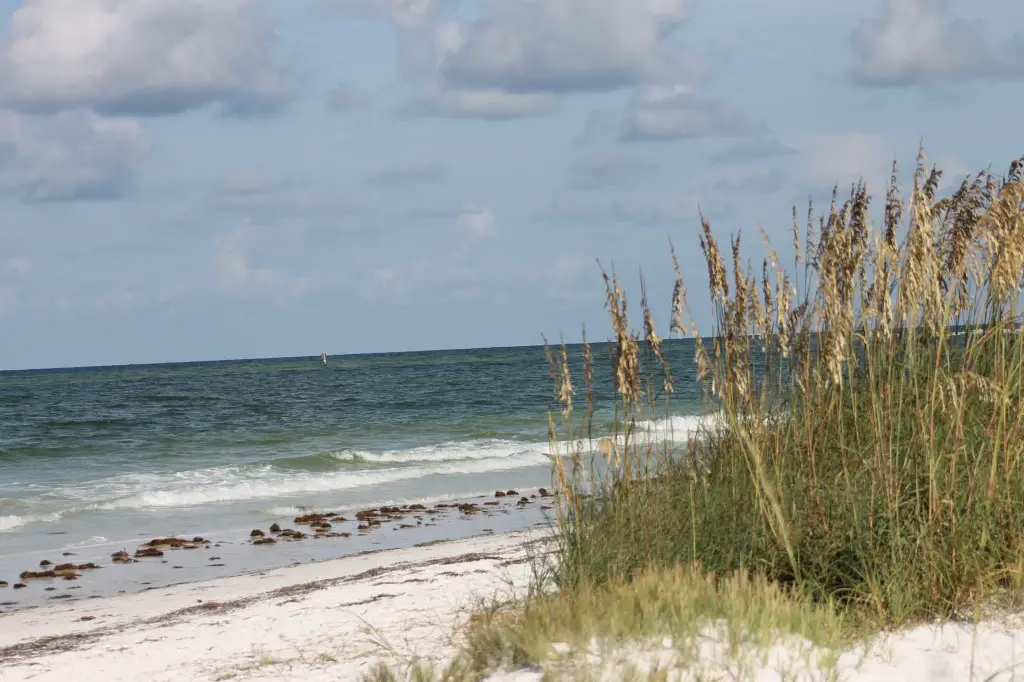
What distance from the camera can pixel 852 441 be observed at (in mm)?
5012

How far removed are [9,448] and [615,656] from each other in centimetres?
2521

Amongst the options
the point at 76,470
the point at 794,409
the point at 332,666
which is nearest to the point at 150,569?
the point at 332,666

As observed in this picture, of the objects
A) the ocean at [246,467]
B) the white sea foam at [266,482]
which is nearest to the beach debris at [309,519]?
the ocean at [246,467]

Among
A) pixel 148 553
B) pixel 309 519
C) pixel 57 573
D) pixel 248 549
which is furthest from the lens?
pixel 309 519

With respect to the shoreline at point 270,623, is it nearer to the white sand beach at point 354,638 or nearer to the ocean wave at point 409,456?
the white sand beach at point 354,638

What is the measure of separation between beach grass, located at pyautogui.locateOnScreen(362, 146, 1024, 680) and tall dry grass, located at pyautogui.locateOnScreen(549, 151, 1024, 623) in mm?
13

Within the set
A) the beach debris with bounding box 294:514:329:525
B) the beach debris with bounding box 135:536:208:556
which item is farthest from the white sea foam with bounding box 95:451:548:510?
the beach debris with bounding box 135:536:208:556

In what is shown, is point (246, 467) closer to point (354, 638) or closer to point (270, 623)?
point (270, 623)

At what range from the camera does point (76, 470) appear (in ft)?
70.4

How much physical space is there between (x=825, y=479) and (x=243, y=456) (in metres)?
20.0

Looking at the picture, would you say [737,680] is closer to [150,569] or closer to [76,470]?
[150,569]

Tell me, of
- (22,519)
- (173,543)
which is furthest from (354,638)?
(22,519)

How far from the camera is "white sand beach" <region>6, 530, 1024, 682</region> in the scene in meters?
3.88

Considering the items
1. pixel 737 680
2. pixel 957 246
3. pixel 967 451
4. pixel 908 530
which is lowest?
A: pixel 737 680
